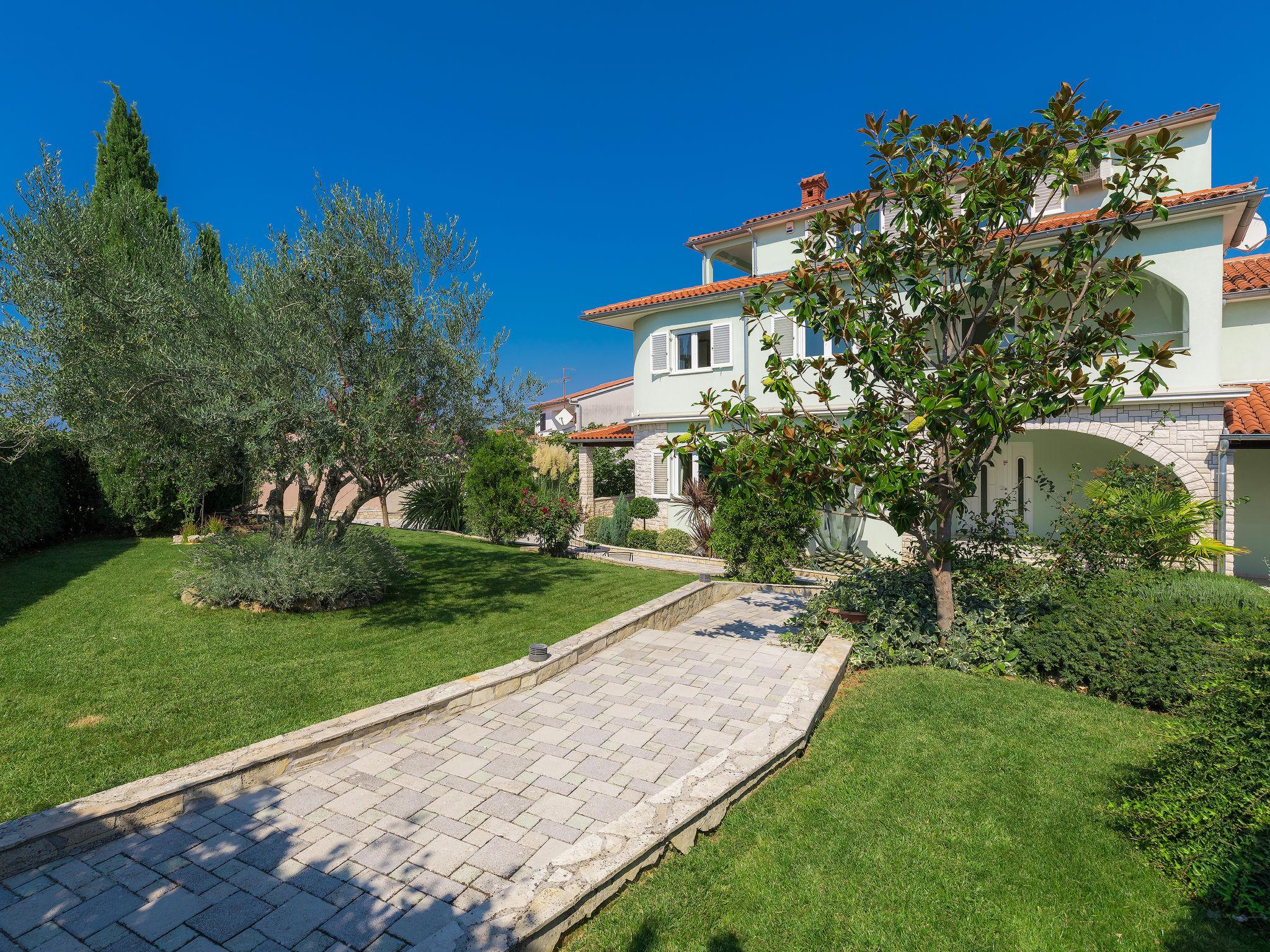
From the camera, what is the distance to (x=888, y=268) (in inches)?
292

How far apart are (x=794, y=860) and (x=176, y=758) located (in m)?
4.62

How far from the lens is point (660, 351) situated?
A: 18.4 m

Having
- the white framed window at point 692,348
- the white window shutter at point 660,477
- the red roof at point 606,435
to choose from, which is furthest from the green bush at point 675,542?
the red roof at point 606,435

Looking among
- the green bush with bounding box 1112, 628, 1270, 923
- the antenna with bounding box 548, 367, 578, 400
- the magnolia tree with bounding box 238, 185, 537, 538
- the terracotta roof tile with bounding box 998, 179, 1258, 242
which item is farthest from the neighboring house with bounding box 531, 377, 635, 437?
the green bush with bounding box 1112, 628, 1270, 923

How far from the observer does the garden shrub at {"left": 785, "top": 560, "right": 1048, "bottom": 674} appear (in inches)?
295

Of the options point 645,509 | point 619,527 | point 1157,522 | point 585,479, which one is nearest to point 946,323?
point 1157,522

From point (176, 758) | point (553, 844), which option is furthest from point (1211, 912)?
point (176, 758)

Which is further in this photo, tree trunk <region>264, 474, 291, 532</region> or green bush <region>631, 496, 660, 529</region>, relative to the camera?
green bush <region>631, 496, 660, 529</region>

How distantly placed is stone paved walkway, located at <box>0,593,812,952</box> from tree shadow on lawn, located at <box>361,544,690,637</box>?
366 cm

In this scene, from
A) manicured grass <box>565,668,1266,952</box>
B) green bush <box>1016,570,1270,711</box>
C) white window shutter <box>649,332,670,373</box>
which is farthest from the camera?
white window shutter <box>649,332,670,373</box>

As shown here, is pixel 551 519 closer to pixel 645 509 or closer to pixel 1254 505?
pixel 645 509

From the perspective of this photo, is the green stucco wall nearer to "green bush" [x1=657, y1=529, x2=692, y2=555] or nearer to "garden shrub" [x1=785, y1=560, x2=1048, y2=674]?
"garden shrub" [x1=785, y1=560, x2=1048, y2=674]

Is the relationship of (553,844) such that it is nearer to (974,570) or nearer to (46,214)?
(974,570)

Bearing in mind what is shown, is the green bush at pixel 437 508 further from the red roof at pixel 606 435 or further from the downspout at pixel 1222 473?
the downspout at pixel 1222 473
